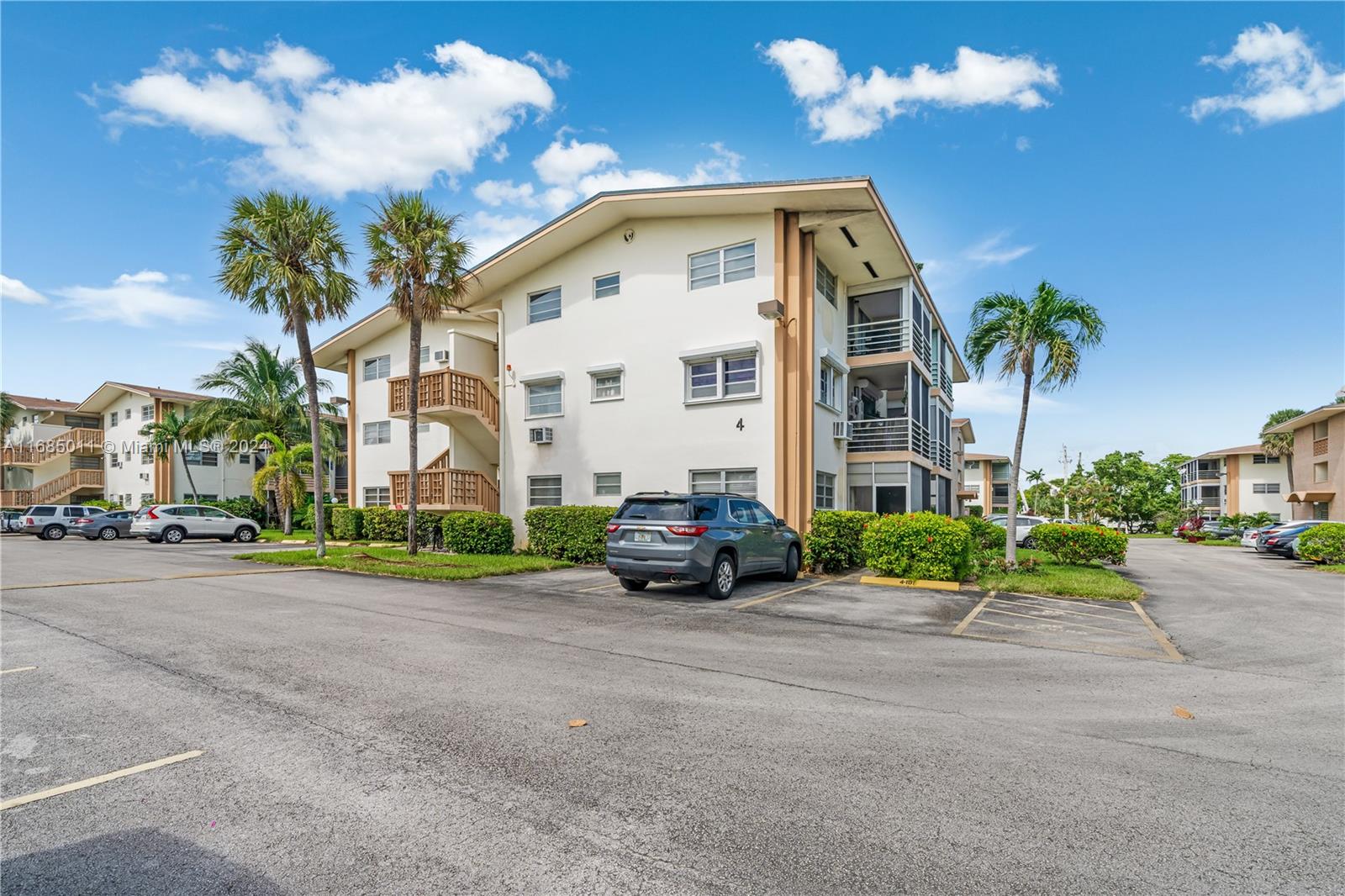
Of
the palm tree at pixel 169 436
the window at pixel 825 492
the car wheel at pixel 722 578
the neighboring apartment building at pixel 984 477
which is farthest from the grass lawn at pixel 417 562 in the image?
the neighboring apartment building at pixel 984 477

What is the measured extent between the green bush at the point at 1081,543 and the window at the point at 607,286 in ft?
42.7

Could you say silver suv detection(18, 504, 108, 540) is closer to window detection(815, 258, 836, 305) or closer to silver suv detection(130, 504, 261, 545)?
silver suv detection(130, 504, 261, 545)

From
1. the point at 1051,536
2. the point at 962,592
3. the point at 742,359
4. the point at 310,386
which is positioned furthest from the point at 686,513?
the point at 310,386

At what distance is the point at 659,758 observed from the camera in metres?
4.47

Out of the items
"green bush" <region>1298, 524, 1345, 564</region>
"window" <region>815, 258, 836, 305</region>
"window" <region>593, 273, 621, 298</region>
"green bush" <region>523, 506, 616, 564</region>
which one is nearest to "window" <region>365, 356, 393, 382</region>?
"window" <region>593, 273, 621, 298</region>

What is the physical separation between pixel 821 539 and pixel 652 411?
18.8 feet

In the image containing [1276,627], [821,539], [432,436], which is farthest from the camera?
[432,436]

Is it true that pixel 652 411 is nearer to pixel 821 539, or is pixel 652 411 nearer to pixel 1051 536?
pixel 821 539

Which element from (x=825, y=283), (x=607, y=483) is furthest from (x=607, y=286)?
(x=825, y=283)

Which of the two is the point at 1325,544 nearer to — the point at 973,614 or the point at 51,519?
the point at 973,614

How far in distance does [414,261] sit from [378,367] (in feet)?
39.6

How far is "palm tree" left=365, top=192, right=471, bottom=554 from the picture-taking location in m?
17.2

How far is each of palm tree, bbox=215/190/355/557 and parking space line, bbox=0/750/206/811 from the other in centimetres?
1520

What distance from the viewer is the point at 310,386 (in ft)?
61.8
